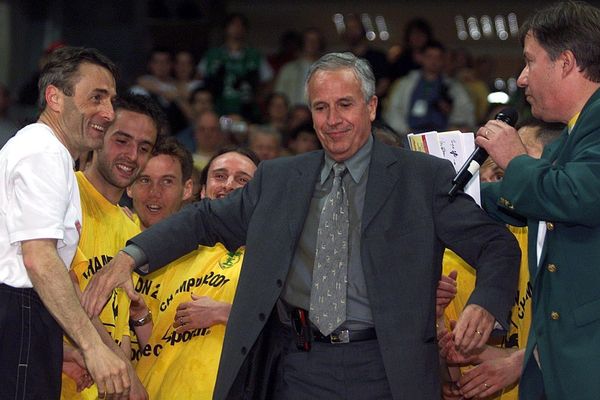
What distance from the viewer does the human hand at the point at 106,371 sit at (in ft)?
14.0

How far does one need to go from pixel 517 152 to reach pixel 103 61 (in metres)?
1.93

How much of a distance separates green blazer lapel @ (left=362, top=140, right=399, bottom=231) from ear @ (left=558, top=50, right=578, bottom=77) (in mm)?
848

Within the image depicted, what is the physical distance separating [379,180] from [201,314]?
1.19 metres

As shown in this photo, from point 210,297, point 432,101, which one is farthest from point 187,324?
point 432,101

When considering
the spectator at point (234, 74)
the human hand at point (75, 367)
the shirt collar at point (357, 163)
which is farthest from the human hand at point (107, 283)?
the spectator at point (234, 74)

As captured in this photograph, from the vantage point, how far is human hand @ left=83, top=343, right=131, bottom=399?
14.0ft

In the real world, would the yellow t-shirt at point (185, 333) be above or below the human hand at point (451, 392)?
above

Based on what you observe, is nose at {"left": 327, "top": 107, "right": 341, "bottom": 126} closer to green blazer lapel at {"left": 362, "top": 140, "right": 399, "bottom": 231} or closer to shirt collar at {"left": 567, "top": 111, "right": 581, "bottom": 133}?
green blazer lapel at {"left": 362, "top": 140, "right": 399, "bottom": 231}

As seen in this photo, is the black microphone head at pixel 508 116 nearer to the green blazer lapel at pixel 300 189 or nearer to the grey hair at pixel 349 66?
the grey hair at pixel 349 66

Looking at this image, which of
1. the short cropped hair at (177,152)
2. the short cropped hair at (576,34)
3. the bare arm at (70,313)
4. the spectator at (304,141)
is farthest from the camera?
the spectator at (304,141)

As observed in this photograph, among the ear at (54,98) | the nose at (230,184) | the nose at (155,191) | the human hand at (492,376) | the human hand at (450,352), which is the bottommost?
the human hand at (492,376)

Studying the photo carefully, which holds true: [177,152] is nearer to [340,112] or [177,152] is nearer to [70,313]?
[340,112]

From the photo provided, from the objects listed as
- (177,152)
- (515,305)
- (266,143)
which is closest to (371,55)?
(266,143)

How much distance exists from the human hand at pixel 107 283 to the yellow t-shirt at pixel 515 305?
1591 mm
